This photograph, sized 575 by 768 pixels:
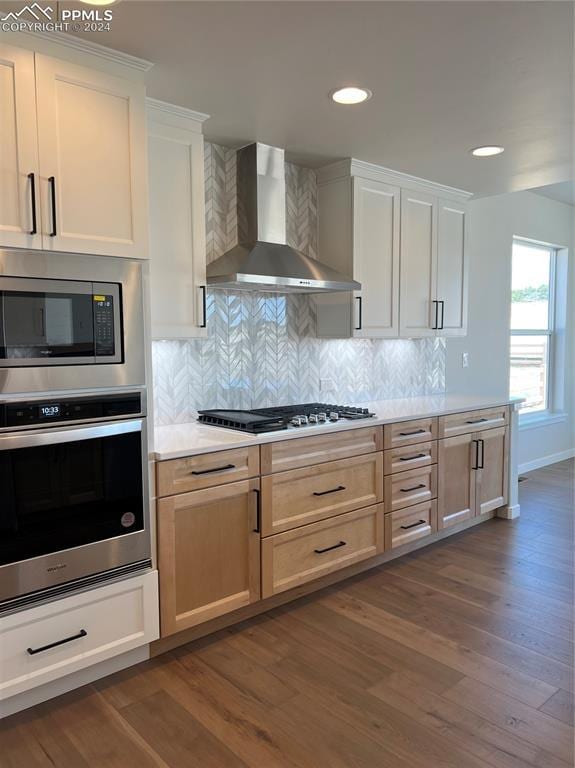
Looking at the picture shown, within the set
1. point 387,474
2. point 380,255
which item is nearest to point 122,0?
point 380,255

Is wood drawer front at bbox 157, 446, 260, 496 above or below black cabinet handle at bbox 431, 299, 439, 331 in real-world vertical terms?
below

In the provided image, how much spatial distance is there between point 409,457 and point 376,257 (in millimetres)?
1289

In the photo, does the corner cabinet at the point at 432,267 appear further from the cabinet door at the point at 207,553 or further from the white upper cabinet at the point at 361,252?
the cabinet door at the point at 207,553

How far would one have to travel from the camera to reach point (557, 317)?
6.11 metres

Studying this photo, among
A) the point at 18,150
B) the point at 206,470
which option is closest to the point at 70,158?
the point at 18,150

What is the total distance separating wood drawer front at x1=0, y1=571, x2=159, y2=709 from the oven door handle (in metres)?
0.59

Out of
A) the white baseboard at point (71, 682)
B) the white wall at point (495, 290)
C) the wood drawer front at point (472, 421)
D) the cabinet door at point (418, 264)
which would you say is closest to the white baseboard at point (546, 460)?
the white wall at point (495, 290)

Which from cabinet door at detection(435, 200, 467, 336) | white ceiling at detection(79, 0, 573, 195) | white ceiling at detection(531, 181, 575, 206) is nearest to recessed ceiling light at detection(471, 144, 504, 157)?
white ceiling at detection(79, 0, 573, 195)

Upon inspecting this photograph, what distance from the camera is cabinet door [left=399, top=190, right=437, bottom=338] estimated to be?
378 centimetres

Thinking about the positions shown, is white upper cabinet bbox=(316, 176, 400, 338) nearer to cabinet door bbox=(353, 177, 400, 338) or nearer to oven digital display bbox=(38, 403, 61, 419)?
cabinet door bbox=(353, 177, 400, 338)

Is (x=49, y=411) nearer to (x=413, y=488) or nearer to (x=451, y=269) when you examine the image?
(x=413, y=488)

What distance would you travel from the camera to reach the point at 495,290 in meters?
5.09

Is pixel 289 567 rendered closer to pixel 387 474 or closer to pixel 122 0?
pixel 387 474

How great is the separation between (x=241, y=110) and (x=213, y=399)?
1504 mm
